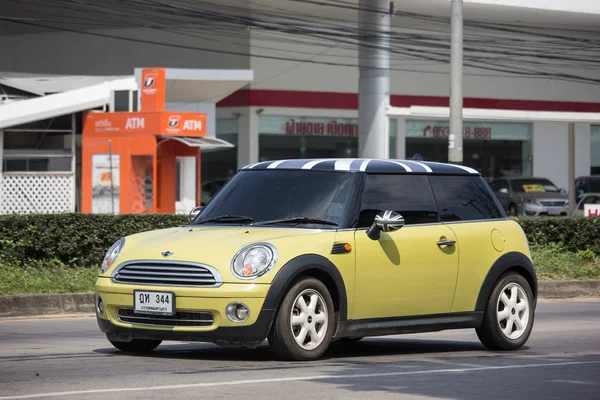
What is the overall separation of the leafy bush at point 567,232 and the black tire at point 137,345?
36.8 feet

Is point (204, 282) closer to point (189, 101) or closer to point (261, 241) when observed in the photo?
point (261, 241)

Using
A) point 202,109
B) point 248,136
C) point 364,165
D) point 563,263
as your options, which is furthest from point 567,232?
point 248,136

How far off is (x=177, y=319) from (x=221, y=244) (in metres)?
0.64

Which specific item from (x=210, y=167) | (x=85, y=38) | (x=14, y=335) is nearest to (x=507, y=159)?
(x=210, y=167)

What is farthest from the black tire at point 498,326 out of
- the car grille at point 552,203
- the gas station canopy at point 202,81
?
the car grille at point 552,203

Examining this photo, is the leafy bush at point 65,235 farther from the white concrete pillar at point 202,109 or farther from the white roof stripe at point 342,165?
the white concrete pillar at point 202,109

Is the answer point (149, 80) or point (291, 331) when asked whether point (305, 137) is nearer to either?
point (149, 80)

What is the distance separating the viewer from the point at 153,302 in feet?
30.8

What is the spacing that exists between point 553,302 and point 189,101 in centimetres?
2193

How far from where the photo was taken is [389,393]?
307 inches

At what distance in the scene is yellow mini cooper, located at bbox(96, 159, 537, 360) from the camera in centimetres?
927

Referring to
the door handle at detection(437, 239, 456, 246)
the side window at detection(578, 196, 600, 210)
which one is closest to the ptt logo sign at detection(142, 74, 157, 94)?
the side window at detection(578, 196, 600, 210)

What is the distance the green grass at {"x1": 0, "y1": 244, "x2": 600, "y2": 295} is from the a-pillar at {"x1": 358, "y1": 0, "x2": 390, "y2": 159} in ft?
73.1

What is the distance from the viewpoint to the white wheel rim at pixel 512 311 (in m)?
11.0
